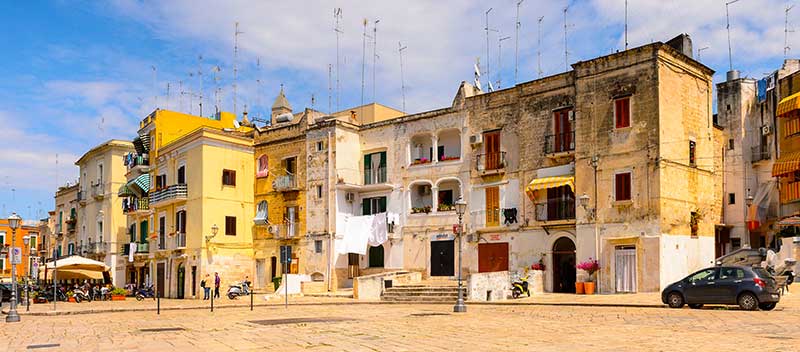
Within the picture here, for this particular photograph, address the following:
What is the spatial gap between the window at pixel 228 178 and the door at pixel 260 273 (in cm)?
478

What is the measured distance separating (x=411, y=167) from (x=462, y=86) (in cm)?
506

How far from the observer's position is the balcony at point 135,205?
4828 cm

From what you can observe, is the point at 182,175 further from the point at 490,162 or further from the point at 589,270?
the point at 589,270

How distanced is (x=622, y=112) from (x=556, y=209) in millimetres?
5185

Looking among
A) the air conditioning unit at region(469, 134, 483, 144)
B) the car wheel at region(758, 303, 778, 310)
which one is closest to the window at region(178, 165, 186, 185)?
the air conditioning unit at region(469, 134, 483, 144)

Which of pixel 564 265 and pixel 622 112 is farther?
pixel 564 265

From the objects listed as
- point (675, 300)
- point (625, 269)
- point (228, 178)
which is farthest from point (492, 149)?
point (228, 178)

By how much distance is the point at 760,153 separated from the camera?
40188 mm

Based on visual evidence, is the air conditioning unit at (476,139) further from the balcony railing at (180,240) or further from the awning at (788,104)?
the balcony railing at (180,240)

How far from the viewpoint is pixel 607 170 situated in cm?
3108

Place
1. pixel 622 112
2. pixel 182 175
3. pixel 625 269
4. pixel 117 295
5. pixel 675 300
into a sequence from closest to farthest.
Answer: pixel 675 300, pixel 625 269, pixel 622 112, pixel 117 295, pixel 182 175

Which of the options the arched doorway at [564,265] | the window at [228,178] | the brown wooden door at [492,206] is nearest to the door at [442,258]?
the brown wooden door at [492,206]

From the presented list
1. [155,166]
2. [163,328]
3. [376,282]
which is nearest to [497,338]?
[163,328]

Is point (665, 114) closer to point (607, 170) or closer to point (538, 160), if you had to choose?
point (607, 170)
